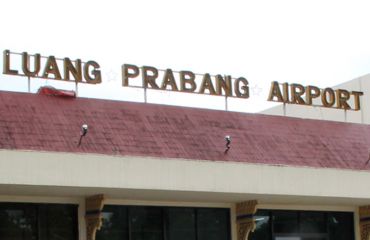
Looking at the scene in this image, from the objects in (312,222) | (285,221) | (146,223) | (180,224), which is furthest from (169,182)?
(312,222)

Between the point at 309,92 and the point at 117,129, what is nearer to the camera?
the point at 117,129

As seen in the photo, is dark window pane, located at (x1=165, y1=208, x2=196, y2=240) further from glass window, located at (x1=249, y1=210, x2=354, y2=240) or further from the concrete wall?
glass window, located at (x1=249, y1=210, x2=354, y2=240)

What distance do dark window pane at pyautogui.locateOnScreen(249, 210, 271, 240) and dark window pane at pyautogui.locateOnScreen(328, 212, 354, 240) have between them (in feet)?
6.85

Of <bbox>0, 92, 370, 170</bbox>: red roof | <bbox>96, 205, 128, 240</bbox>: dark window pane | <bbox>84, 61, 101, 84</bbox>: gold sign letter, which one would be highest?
<bbox>84, 61, 101, 84</bbox>: gold sign letter

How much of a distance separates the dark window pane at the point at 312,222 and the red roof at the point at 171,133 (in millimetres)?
1391

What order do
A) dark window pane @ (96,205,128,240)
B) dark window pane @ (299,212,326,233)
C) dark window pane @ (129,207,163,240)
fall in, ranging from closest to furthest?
dark window pane @ (96,205,128,240) < dark window pane @ (129,207,163,240) < dark window pane @ (299,212,326,233)

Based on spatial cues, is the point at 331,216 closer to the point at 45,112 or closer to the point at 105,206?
the point at 105,206

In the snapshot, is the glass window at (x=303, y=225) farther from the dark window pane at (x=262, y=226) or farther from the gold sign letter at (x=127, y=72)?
the gold sign letter at (x=127, y=72)

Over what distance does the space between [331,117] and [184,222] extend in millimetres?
17597

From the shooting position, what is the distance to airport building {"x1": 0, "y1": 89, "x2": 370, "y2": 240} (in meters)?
20.7

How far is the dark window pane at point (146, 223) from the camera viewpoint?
2259cm

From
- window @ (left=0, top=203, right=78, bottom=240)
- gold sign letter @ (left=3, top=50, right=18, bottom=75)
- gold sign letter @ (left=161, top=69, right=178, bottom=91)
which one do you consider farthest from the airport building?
gold sign letter @ (left=161, top=69, right=178, bottom=91)

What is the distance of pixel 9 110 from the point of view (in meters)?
22.0

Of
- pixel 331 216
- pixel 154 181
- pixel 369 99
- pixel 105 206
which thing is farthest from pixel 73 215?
pixel 369 99
